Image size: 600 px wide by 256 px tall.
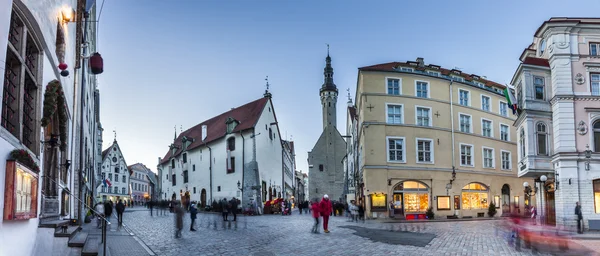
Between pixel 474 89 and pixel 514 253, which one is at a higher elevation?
pixel 474 89

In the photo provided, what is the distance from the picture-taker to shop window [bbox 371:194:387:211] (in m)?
36.7

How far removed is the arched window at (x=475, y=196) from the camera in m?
39.7

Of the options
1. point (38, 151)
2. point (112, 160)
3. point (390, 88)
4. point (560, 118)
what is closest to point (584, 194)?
point (560, 118)

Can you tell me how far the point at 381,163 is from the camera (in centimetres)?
3756

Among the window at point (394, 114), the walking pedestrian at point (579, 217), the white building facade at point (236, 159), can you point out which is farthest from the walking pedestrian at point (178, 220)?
the white building facade at point (236, 159)

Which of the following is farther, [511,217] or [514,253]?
[511,217]

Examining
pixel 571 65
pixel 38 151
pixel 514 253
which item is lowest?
pixel 514 253

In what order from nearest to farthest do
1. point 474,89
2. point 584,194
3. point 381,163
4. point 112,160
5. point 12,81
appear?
point 12,81, point 584,194, point 381,163, point 474,89, point 112,160

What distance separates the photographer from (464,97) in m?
41.9

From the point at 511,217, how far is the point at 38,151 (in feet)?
45.5

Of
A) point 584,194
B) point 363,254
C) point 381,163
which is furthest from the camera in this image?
point 381,163

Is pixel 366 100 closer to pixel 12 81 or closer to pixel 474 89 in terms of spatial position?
pixel 474 89

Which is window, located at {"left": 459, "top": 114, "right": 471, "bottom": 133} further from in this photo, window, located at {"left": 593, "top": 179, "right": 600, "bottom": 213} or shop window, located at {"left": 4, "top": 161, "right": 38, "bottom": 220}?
shop window, located at {"left": 4, "top": 161, "right": 38, "bottom": 220}

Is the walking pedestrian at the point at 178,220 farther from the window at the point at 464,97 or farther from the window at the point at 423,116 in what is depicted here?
the window at the point at 464,97
